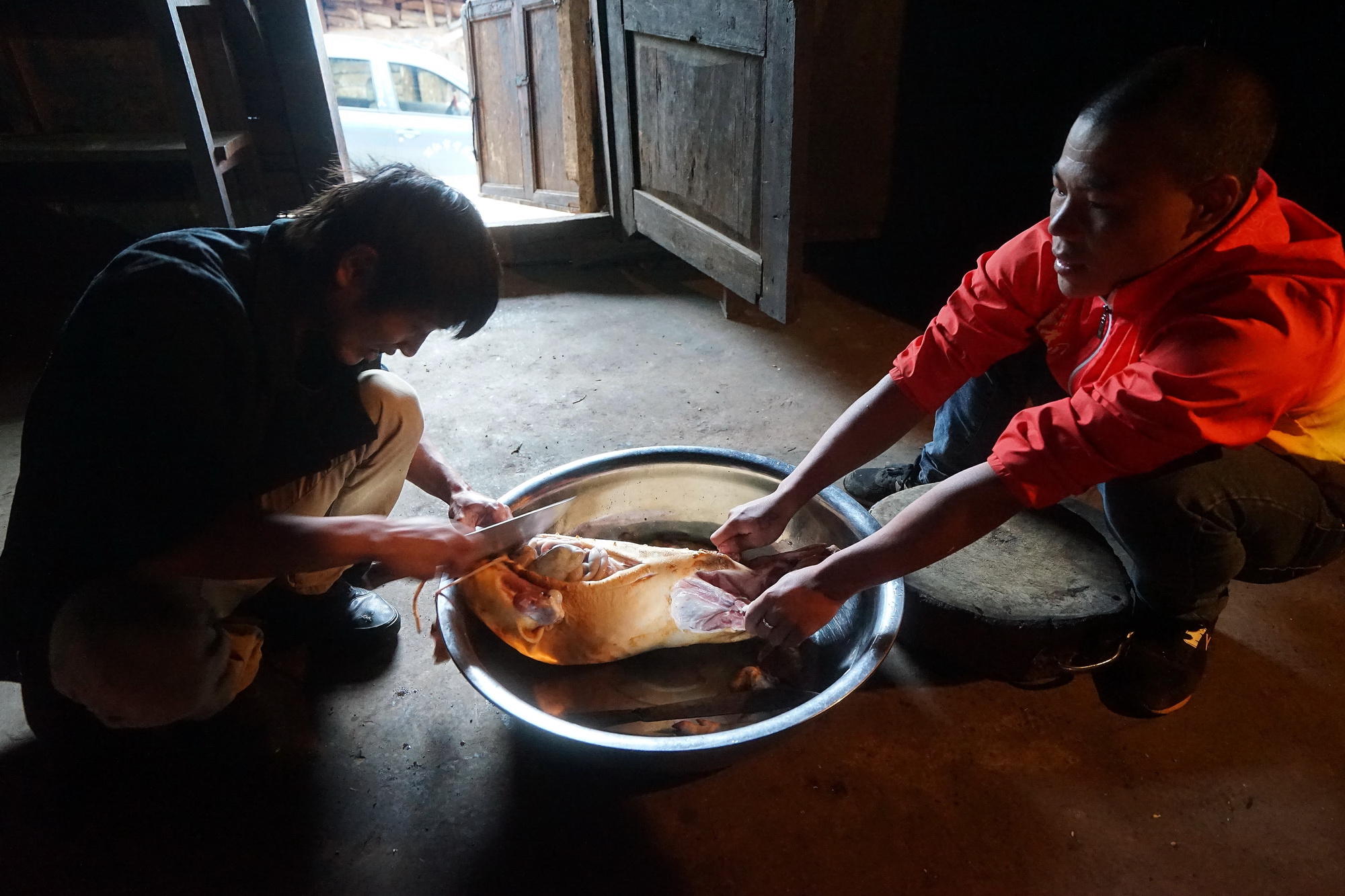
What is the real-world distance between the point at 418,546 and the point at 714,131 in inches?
92.7

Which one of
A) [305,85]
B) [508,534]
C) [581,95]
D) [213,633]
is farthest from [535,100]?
[213,633]

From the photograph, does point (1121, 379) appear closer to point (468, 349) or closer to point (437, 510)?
point (437, 510)

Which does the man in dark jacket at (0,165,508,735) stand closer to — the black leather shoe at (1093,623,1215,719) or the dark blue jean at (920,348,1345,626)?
the dark blue jean at (920,348,1345,626)

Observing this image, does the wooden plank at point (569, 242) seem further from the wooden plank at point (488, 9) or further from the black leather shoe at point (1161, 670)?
the black leather shoe at point (1161, 670)

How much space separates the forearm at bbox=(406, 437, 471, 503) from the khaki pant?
43 millimetres

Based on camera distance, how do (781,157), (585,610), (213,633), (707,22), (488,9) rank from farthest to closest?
(488,9) < (707,22) < (781,157) < (585,610) < (213,633)

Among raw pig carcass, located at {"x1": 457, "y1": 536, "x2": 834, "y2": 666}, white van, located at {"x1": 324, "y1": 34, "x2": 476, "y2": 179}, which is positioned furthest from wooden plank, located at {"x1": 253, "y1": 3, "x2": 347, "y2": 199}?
raw pig carcass, located at {"x1": 457, "y1": 536, "x2": 834, "y2": 666}

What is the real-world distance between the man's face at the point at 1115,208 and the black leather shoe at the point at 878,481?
1.02 meters

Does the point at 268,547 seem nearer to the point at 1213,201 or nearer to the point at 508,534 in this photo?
the point at 508,534

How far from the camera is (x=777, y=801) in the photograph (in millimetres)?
1466

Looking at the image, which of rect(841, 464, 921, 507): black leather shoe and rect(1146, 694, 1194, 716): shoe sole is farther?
rect(841, 464, 921, 507): black leather shoe

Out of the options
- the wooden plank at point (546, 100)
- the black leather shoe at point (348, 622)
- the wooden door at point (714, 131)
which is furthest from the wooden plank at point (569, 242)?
the black leather shoe at point (348, 622)

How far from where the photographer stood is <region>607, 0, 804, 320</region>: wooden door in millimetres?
2625

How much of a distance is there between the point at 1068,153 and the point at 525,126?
4.61 metres
